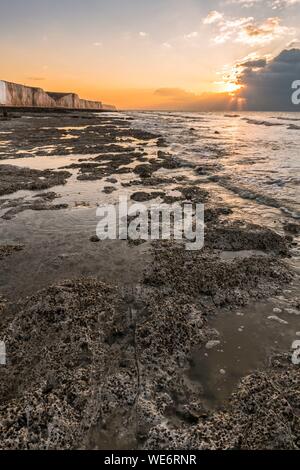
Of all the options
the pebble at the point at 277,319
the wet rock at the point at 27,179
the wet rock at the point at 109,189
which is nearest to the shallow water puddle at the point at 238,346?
the pebble at the point at 277,319

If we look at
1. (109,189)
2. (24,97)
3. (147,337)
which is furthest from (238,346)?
(24,97)

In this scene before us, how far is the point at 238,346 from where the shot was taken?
13.9ft

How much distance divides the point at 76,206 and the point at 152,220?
8.30ft

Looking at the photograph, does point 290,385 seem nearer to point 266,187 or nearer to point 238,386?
point 238,386

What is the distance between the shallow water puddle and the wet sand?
0.06 feet

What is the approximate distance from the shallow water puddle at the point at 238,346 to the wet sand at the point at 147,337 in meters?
0.02

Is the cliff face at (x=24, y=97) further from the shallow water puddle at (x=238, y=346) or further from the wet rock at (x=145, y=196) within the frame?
the shallow water puddle at (x=238, y=346)

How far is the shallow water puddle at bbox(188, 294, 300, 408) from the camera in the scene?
12.1 feet

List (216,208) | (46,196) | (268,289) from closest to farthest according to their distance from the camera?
(268,289) < (216,208) < (46,196)

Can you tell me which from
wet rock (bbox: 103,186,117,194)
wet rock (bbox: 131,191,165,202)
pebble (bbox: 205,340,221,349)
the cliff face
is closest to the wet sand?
pebble (bbox: 205,340,221,349)

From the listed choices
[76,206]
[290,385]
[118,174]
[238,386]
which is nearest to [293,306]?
[290,385]

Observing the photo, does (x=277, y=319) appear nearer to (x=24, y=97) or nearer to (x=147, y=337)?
(x=147, y=337)

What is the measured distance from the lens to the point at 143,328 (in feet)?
14.9

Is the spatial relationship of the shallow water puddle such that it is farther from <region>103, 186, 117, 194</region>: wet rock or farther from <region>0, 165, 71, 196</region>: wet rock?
<region>0, 165, 71, 196</region>: wet rock
